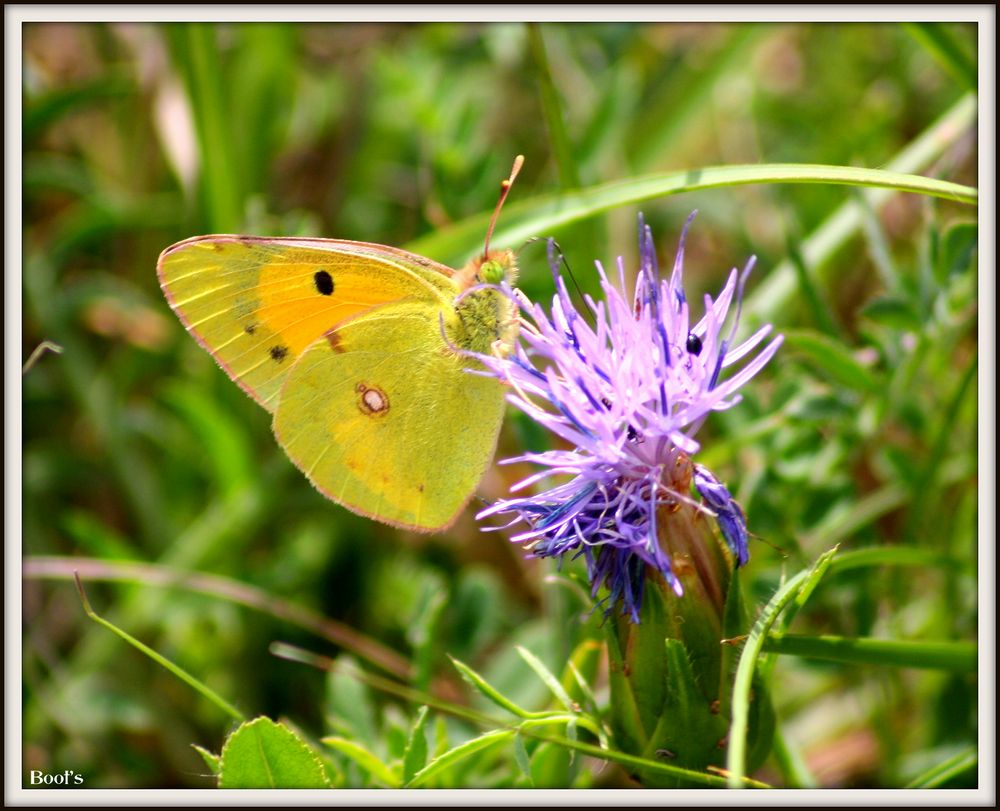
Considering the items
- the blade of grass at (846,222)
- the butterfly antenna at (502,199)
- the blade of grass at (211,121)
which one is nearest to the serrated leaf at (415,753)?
the butterfly antenna at (502,199)

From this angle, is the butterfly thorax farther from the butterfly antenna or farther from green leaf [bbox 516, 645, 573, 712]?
green leaf [bbox 516, 645, 573, 712]

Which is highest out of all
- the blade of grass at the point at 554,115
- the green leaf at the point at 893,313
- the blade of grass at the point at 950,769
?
the blade of grass at the point at 554,115

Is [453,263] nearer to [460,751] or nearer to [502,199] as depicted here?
[502,199]

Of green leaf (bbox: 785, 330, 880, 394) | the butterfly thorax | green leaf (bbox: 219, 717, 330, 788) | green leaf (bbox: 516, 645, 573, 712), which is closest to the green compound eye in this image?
the butterfly thorax

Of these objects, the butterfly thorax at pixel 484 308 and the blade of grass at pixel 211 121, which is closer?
the butterfly thorax at pixel 484 308

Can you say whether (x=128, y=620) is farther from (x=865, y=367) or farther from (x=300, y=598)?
(x=865, y=367)

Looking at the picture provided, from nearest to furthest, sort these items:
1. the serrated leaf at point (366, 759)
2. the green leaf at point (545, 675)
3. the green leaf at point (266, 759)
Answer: the green leaf at point (545, 675)
the green leaf at point (266, 759)
the serrated leaf at point (366, 759)

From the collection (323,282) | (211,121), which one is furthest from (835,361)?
(211,121)

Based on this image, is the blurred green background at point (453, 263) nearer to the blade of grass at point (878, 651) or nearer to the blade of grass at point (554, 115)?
the blade of grass at point (554, 115)
